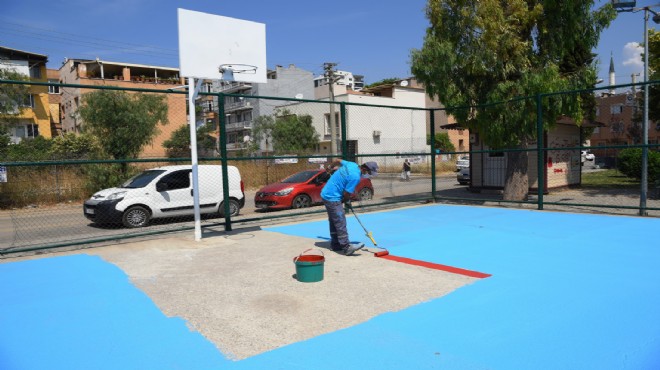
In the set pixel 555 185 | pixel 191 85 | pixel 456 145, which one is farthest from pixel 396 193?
pixel 456 145

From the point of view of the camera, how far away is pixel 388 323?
4375 millimetres

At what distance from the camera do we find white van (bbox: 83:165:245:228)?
11.4 meters

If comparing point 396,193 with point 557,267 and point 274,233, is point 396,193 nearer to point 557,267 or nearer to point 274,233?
point 274,233

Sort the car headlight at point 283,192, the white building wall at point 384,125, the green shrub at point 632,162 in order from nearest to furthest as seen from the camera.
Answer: the car headlight at point 283,192 < the green shrub at point 632,162 < the white building wall at point 384,125

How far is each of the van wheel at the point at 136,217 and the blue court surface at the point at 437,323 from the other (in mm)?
4012

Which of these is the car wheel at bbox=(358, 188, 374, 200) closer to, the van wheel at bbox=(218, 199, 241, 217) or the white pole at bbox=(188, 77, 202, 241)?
the van wheel at bbox=(218, 199, 241, 217)

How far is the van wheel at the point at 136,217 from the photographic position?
1151 cm

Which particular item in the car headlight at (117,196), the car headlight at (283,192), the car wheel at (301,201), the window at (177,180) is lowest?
the car wheel at (301,201)

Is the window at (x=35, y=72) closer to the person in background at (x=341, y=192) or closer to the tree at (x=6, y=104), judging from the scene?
the tree at (x=6, y=104)

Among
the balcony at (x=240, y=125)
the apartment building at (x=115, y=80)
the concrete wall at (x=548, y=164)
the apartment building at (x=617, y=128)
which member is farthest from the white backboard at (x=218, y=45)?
the balcony at (x=240, y=125)

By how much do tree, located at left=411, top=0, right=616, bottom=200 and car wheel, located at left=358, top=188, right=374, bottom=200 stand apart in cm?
426

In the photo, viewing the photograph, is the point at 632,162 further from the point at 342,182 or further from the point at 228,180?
the point at 342,182

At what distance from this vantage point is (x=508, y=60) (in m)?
13.1

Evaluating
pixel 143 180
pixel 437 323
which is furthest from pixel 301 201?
pixel 437 323
